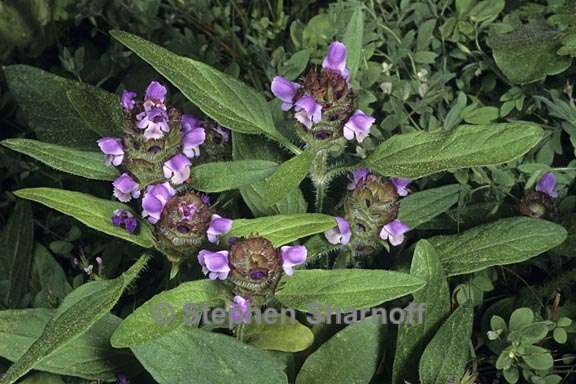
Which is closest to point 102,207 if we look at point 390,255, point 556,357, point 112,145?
point 112,145

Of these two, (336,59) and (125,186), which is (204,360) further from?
(336,59)

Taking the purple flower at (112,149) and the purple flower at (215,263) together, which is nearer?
the purple flower at (215,263)

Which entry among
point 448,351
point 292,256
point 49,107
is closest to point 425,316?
point 448,351

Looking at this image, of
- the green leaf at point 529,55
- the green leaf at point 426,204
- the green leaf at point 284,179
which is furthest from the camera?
the green leaf at point 529,55

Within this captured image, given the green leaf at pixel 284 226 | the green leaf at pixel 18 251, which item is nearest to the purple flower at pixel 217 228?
the green leaf at pixel 284 226

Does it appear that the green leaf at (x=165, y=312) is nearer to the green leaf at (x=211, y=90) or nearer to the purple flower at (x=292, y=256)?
the purple flower at (x=292, y=256)

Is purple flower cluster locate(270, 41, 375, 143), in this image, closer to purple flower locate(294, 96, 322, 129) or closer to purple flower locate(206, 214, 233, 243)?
purple flower locate(294, 96, 322, 129)

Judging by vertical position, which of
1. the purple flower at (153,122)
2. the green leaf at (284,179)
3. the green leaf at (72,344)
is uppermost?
the purple flower at (153,122)

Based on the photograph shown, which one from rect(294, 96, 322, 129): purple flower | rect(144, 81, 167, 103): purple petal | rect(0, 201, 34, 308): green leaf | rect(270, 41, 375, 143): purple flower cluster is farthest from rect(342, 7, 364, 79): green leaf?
rect(0, 201, 34, 308): green leaf
